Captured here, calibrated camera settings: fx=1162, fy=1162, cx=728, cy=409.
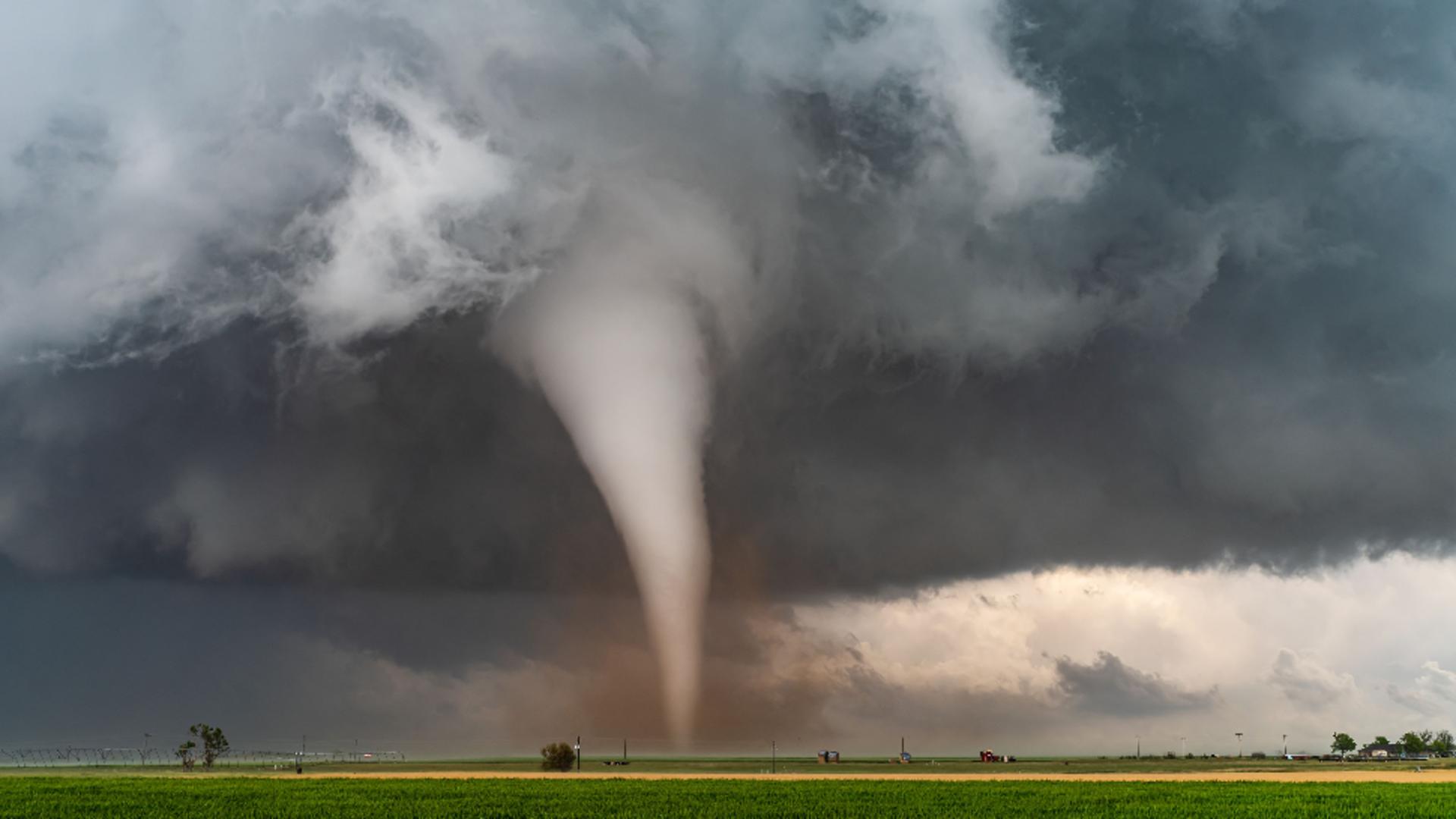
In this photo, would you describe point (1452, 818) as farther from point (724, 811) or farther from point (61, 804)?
point (61, 804)

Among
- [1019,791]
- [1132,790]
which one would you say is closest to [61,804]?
[1019,791]

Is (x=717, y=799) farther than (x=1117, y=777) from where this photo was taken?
No

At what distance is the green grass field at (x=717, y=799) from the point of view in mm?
83125

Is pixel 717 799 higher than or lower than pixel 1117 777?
higher

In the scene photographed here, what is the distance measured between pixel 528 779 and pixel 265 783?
28692mm

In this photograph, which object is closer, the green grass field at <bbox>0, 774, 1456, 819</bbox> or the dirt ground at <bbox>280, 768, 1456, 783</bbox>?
the green grass field at <bbox>0, 774, 1456, 819</bbox>

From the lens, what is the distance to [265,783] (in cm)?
12731

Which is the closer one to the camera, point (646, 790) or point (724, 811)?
point (724, 811)

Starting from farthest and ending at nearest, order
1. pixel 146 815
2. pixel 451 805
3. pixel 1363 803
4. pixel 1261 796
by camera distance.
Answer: pixel 1261 796 → pixel 1363 803 → pixel 451 805 → pixel 146 815

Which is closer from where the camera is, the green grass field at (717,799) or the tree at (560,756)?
the green grass field at (717,799)

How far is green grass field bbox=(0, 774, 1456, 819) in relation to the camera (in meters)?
83.1

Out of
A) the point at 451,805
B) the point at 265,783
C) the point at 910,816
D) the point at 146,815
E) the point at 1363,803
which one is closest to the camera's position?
the point at 910,816

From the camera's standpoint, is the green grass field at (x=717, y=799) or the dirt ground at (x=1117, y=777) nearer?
the green grass field at (x=717, y=799)

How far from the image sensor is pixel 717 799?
94125 millimetres
